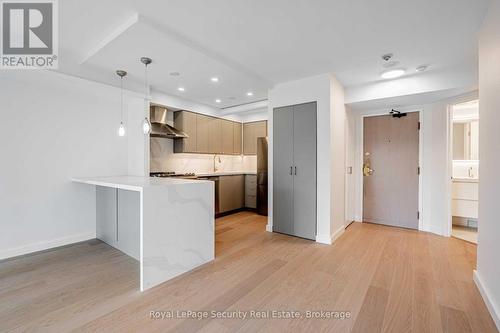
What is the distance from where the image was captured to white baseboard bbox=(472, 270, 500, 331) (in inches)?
64.9

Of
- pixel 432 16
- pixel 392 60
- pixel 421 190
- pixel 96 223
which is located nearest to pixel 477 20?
pixel 432 16

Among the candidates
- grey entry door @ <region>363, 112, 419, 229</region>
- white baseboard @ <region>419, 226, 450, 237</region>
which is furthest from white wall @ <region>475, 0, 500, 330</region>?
grey entry door @ <region>363, 112, 419, 229</region>

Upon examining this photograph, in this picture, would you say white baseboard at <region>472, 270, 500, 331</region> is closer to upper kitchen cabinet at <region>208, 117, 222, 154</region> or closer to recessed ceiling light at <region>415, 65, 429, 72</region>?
recessed ceiling light at <region>415, 65, 429, 72</region>

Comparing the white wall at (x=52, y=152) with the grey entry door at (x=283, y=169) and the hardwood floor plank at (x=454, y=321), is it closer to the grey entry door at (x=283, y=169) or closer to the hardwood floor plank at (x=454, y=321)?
the grey entry door at (x=283, y=169)

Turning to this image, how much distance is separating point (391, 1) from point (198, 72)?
2231 millimetres

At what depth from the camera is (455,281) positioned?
225cm

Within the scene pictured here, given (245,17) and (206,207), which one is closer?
(245,17)

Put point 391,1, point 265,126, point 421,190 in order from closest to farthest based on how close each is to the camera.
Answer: point 391,1 < point 421,190 < point 265,126

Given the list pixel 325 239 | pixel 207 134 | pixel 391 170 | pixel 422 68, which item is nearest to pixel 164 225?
pixel 325 239

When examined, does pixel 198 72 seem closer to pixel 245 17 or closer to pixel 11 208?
pixel 245 17

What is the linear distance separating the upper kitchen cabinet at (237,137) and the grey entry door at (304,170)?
2.34m

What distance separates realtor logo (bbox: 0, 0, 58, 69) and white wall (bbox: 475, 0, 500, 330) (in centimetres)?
354

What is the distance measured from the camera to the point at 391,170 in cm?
417

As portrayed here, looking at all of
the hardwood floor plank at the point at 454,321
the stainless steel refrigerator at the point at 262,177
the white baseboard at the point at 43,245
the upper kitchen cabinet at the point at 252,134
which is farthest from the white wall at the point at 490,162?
the white baseboard at the point at 43,245
